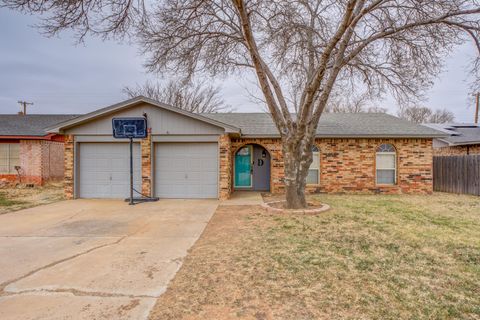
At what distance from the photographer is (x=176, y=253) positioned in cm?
468

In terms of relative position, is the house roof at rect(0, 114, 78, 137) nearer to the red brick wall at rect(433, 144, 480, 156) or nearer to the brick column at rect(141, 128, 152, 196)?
the brick column at rect(141, 128, 152, 196)

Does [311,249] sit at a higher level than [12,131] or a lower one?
lower

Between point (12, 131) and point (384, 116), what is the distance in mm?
19372

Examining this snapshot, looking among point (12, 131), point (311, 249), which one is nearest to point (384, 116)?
point (311, 249)

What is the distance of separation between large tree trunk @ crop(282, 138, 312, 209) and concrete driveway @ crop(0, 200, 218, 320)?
2.44 metres

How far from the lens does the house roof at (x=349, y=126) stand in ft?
38.4

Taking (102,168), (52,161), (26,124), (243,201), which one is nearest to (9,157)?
(52,161)

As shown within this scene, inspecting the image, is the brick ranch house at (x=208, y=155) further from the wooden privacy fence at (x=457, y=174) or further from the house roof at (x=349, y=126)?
the wooden privacy fence at (x=457, y=174)

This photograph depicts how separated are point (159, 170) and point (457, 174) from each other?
12.7m

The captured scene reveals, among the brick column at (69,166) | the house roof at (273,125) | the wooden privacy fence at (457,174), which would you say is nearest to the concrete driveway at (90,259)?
the brick column at (69,166)

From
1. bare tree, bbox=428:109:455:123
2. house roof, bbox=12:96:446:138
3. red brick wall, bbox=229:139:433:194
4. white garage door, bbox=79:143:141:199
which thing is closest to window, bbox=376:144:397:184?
red brick wall, bbox=229:139:433:194

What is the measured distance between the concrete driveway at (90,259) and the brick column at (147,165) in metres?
2.23

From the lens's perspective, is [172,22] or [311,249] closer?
[311,249]

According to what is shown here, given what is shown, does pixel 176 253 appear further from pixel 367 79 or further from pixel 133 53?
pixel 367 79
